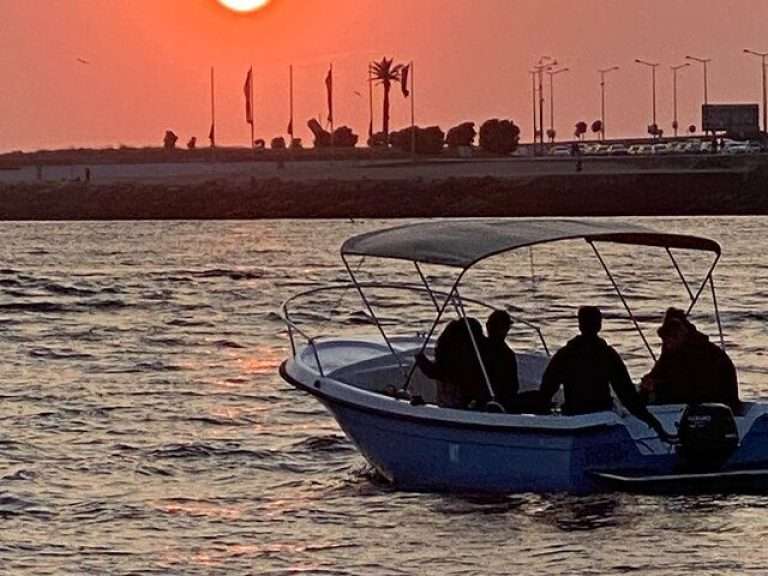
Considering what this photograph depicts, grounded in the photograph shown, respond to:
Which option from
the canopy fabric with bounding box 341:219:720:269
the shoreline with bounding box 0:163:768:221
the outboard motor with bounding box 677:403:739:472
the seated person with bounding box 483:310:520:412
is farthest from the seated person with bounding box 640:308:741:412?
the shoreline with bounding box 0:163:768:221

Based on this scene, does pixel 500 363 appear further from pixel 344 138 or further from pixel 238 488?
pixel 344 138

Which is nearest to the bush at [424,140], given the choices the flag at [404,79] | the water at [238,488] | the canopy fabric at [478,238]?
the flag at [404,79]

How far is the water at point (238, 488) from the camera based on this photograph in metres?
17.5

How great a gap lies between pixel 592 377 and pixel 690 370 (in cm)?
108

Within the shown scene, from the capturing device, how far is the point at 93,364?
109ft

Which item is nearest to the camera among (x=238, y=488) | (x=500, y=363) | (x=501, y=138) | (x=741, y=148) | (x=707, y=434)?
(x=707, y=434)

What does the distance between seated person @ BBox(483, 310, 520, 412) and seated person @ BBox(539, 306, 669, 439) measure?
1.91ft

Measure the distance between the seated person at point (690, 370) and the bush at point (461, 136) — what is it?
155195 millimetres

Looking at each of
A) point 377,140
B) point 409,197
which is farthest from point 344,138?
point 409,197

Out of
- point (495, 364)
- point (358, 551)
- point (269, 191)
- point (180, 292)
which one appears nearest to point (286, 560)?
point (358, 551)

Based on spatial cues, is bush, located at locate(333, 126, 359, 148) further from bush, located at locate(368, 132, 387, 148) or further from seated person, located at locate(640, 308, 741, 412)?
seated person, located at locate(640, 308, 741, 412)

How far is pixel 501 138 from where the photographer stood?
17075 cm

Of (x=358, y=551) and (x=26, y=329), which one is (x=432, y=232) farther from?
(x=26, y=329)

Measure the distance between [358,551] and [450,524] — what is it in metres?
1.26
